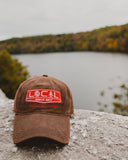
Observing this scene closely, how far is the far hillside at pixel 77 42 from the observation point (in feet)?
177

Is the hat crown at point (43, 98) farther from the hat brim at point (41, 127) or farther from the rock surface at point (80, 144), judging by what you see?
the rock surface at point (80, 144)

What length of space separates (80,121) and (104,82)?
28.0m

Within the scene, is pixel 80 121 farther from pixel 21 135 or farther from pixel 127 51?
pixel 127 51

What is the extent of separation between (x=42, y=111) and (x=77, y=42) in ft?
257

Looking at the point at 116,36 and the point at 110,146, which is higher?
the point at 116,36

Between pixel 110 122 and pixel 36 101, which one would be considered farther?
pixel 110 122

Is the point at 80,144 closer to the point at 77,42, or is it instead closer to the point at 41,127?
the point at 41,127

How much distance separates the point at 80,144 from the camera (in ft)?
5.26

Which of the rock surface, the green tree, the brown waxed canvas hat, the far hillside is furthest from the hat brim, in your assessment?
the far hillside

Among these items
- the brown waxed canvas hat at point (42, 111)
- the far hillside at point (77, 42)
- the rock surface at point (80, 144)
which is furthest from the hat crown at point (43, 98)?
the far hillside at point (77, 42)

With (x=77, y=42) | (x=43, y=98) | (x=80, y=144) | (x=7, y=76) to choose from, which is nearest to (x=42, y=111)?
(x=43, y=98)

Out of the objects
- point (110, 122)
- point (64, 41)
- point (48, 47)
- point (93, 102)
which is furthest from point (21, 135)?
point (64, 41)

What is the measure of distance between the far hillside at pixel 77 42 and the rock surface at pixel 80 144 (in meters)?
49.6

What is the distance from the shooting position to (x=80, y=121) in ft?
6.73
